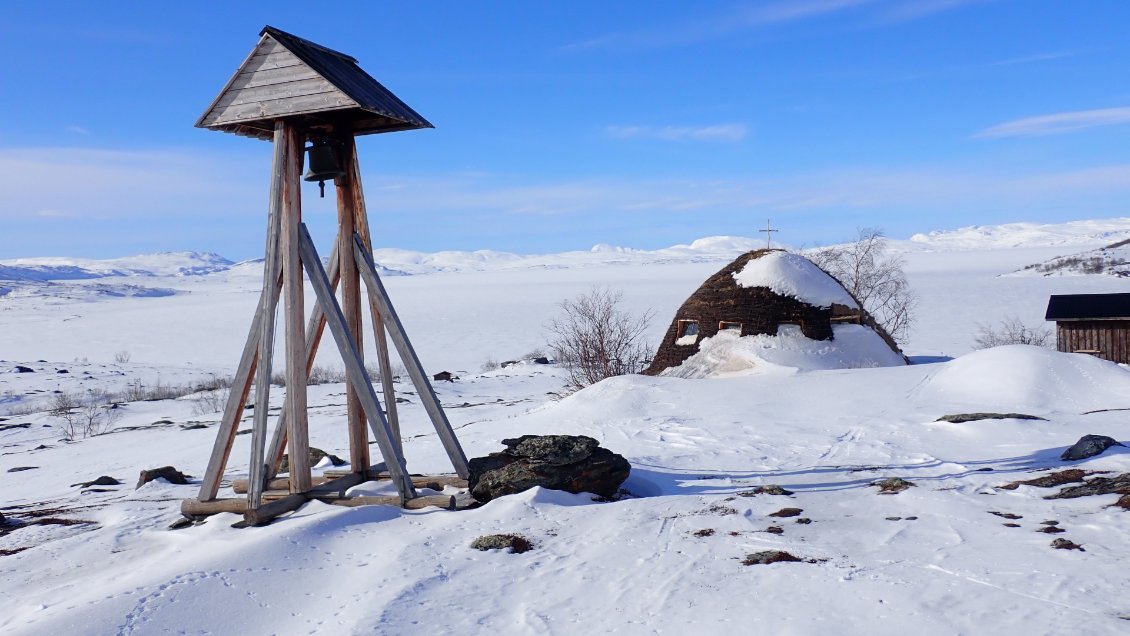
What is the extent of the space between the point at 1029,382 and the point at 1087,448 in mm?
6371

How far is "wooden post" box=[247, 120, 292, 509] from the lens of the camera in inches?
328

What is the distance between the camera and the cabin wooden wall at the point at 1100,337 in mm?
24297

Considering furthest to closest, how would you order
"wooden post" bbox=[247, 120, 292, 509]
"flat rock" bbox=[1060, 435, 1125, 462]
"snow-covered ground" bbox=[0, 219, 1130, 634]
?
"flat rock" bbox=[1060, 435, 1125, 462] < "wooden post" bbox=[247, 120, 292, 509] < "snow-covered ground" bbox=[0, 219, 1130, 634]

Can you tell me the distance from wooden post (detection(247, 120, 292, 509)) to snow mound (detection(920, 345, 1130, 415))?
11319mm

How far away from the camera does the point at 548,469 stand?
8984 millimetres

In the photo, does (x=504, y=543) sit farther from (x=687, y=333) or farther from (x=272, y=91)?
(x=687, y=333)

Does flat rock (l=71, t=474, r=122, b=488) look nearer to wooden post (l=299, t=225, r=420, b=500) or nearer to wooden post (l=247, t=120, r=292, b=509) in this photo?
wooden post (l=247, t=120, r=292, b=509)

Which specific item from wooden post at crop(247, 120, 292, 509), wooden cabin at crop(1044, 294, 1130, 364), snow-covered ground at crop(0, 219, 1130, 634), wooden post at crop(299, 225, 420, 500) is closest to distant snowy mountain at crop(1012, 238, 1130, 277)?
wooden cabin at crop(1044, 294, 1130, 364)

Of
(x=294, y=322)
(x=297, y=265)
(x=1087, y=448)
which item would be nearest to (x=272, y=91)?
(x=297, y=265)

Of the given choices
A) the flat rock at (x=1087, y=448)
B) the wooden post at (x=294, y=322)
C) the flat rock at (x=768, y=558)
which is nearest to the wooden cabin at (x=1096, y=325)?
the flat rock at (x=1087, y=448)

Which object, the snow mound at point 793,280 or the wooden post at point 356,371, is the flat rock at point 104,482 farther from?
the snow mound at point 793,280

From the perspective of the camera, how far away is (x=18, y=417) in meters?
23.6

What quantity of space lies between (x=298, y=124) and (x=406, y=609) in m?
5.06

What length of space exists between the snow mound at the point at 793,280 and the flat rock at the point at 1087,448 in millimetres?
10371
